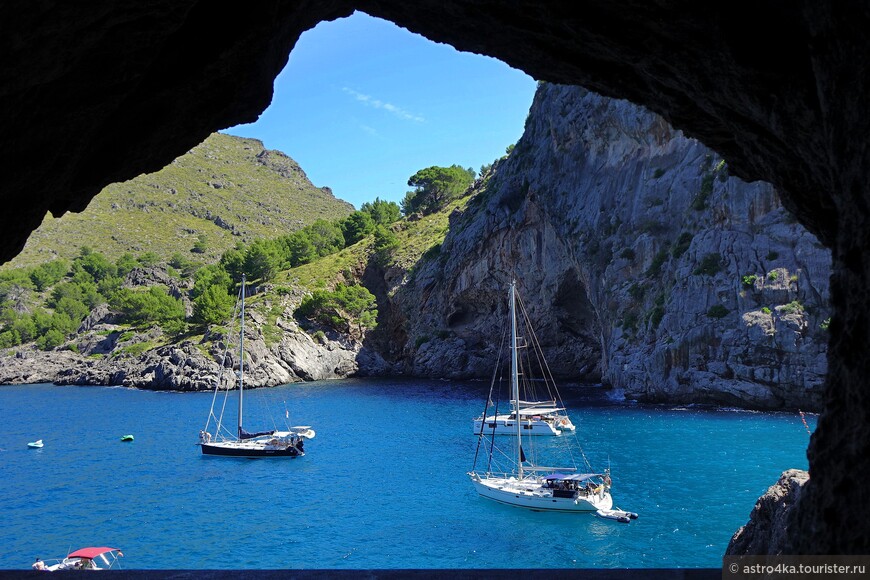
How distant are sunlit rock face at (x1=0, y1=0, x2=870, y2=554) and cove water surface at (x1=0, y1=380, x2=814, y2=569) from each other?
2103cm

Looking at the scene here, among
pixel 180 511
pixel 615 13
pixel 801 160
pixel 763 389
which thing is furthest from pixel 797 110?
pixel 763 389

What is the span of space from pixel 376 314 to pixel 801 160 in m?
101

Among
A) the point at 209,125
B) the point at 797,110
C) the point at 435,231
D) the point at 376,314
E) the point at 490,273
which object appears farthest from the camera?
the point at 435,231

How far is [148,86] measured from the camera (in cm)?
696

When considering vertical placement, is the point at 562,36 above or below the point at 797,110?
above

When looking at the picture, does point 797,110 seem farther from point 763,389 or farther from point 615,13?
point 763,389

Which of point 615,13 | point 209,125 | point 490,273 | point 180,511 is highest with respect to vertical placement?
point 490,273

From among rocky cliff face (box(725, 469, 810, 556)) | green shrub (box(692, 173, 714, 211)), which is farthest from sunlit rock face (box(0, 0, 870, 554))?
green shrub (box(692, 173, 714, 211))

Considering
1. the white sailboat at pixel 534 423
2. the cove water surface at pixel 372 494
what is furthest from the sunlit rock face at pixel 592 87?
the white sailboat at pixel 534 423

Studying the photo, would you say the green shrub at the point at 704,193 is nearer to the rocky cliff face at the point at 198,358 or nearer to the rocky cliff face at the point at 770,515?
the rocky cliff face at the point at 770,515

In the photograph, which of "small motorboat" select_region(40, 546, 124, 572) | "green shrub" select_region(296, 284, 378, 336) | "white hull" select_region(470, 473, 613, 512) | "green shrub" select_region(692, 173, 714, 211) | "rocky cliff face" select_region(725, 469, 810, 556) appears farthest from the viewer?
"green shrub" select_region(296, 284, 378, 336)

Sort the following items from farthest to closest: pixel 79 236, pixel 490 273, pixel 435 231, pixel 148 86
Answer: pixel 79 236, pixel 435 231, pixel 490 273, pixel 148 86

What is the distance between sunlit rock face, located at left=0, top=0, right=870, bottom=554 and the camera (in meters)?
4.35

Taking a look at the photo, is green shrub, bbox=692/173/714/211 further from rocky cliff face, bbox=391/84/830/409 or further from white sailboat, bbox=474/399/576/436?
white sailboat, bbox=474/399/576/436
